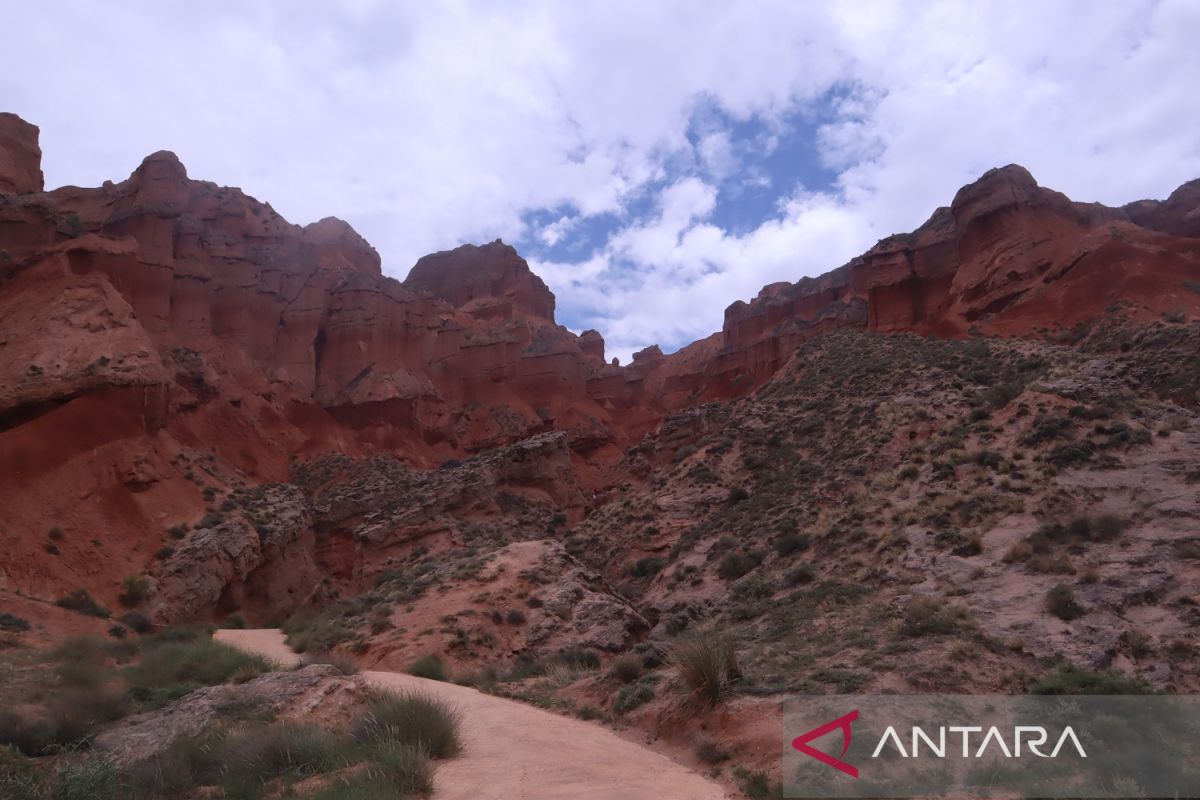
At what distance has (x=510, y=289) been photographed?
86250 mm

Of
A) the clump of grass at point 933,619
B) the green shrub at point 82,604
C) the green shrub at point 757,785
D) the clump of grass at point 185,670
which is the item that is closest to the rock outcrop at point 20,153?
the green shrub at point 82,604

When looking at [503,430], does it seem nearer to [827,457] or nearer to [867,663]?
[827,457]

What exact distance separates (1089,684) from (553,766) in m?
6.91

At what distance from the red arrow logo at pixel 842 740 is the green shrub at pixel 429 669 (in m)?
10.9

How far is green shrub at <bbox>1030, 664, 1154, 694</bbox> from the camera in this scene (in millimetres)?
9633

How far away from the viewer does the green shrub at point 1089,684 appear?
9633mm

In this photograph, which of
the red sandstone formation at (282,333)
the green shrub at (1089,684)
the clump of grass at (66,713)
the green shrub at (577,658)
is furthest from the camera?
the red sandstone formation at (282,333)

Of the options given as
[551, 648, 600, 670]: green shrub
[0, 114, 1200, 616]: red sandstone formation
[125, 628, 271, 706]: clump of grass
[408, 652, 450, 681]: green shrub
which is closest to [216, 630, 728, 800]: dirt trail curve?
[125, 628, 271, 706]: clump of grass

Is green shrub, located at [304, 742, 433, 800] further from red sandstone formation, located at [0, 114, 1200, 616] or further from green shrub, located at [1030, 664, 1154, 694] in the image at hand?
red sandstone formation, located at [0, 114, 1200, 616]

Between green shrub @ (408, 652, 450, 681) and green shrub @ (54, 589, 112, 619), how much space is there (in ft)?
42.8

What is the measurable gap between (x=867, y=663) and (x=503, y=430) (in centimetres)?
5086

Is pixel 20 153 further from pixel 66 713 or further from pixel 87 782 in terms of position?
pixel 87 782

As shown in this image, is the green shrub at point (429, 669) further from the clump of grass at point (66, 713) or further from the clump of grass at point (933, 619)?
the clump of grass at point (933, 619)

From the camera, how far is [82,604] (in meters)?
24.7
